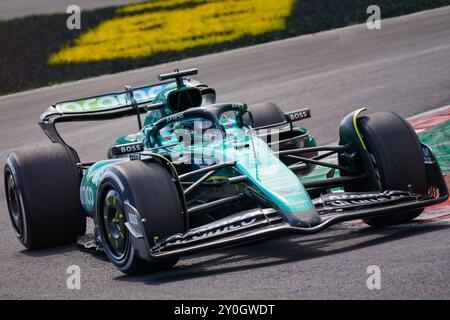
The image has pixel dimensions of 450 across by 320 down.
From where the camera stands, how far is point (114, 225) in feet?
24.3

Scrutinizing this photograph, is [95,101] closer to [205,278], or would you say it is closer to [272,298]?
[205,278]

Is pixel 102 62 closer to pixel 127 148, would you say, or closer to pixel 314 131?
pixel 314 131

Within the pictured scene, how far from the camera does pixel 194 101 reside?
8.85 meters

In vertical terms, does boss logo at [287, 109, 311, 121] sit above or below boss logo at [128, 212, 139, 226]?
above

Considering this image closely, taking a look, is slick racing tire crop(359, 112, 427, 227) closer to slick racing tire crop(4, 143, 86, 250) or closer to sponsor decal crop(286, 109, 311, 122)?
sponsor decal crop(286, 109, 311, 122)

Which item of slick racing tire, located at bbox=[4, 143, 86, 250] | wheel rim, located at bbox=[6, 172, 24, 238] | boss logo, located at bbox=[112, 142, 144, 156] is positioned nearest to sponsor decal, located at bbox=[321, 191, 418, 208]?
boss logo, located at bbox=[112, 142, 144, 156]

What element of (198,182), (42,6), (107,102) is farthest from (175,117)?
(42,6)

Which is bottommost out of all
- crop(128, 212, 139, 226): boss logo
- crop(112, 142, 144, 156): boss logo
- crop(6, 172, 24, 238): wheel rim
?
crop(6, 172, 24, 238): wheel rim

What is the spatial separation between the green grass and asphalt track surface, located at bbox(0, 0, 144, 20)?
1782 mm

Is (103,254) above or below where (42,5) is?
below

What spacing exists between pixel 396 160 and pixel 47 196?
3.07m

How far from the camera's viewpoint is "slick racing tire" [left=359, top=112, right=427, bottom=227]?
7.71 meters
